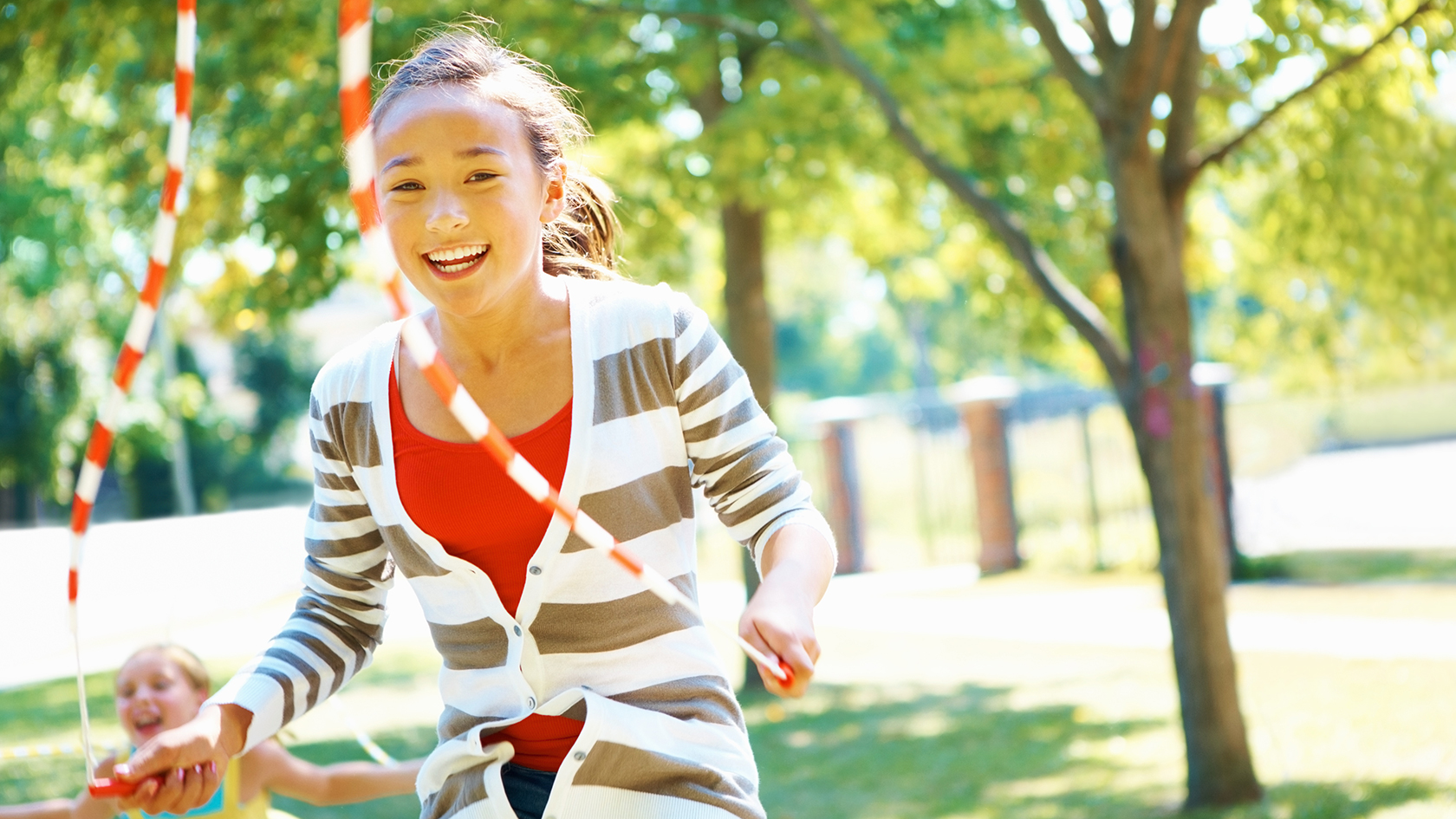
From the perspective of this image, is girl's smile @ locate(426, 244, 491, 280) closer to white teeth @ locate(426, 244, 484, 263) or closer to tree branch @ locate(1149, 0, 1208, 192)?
white teeth @ locate(426, 244, 484, 263)

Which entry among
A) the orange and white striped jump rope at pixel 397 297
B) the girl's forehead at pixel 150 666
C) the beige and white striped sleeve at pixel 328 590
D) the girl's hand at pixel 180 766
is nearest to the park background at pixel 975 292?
the girl's forehead at pixel 150 666

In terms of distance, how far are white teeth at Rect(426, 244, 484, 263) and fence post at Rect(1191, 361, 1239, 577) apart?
12285 millimetres

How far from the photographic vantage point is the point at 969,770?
717 cm

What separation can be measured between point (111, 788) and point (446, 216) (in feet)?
2.67

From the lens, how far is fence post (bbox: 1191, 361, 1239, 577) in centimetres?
1362

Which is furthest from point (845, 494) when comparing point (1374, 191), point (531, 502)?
point (531, 502)

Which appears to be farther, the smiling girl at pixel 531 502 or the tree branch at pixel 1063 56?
the tree branch at pixel 1063 56

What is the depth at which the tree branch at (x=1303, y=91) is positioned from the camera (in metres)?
5.32

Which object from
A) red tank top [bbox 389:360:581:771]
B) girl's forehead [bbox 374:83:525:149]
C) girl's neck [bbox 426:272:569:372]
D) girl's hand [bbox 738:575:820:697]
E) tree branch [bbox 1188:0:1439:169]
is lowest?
girl's hand [bbox 738:575:820:697]

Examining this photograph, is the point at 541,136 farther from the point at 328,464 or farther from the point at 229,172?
the point at 229,172

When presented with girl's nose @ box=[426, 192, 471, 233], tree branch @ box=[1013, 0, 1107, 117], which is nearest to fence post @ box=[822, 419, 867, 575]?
tree branch @ box=[1013, 0, 1107, 117]

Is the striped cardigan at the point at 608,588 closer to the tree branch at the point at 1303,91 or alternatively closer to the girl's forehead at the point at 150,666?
the girl's forehead at the point at 150,666

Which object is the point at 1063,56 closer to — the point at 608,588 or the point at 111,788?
the point at 608,588

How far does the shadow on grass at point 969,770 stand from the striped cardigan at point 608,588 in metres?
4.27
